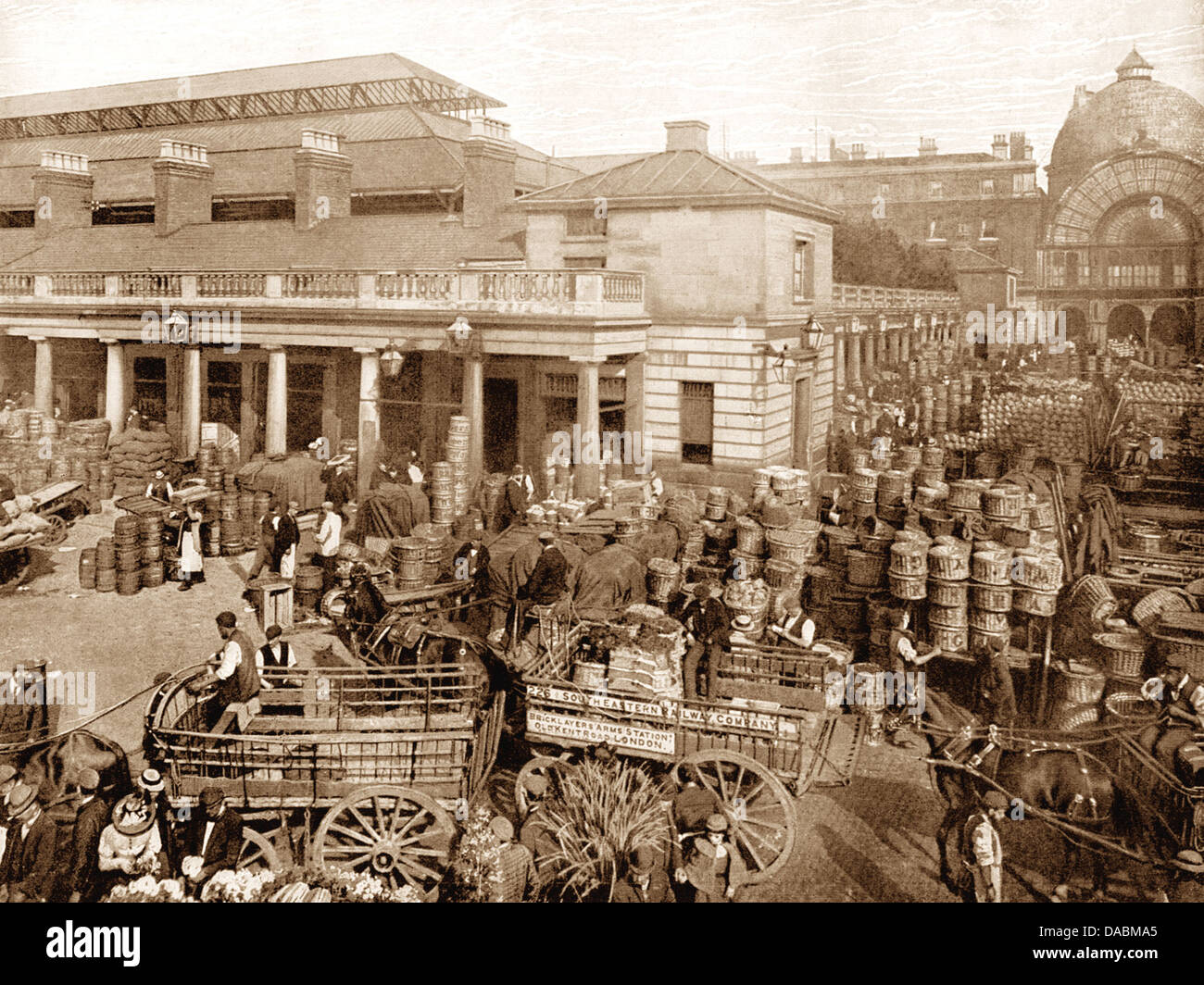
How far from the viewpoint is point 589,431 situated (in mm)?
Answer: 15062

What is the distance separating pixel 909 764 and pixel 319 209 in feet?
64.7

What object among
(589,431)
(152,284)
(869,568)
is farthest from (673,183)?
(152,284)

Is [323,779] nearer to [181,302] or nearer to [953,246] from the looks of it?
[181,302]

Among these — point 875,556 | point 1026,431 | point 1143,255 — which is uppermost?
point 1143,255

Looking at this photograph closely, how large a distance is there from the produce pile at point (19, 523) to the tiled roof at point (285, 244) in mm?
6954

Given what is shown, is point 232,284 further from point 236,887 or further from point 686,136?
point 236,887

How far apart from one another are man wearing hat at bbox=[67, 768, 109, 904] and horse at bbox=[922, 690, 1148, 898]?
647 cm

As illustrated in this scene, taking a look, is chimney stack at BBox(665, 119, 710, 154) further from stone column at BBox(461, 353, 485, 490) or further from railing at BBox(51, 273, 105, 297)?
railing at BBox(51, 273, 105, 297)

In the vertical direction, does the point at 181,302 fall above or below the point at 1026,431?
above

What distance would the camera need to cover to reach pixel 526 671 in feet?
31.0

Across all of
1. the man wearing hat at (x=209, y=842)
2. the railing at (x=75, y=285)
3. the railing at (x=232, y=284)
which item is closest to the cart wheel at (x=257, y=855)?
the man wearing hat at (x=209, y=842)

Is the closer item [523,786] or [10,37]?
[523,786]
